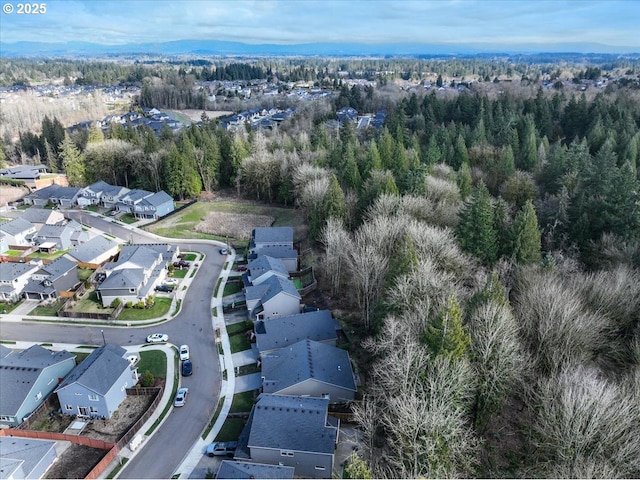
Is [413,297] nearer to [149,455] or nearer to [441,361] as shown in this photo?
[441,361]

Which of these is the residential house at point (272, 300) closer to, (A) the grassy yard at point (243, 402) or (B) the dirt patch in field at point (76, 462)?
(A) the grassy yard at point (243, 402)

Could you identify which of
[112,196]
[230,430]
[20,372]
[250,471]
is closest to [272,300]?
[230,430]

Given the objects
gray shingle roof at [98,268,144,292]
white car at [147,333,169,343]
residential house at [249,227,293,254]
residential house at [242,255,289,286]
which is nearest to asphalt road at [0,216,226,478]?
white car at [147,333,169,343]

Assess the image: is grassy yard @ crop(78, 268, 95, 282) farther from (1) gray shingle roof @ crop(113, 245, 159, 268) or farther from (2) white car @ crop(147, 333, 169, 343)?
(2) white car @ crop(147, 333, 169, 343)

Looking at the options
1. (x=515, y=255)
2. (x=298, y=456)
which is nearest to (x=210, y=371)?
(x=298, y=456)

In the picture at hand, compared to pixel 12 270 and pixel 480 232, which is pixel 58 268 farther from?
pixel 480 232
